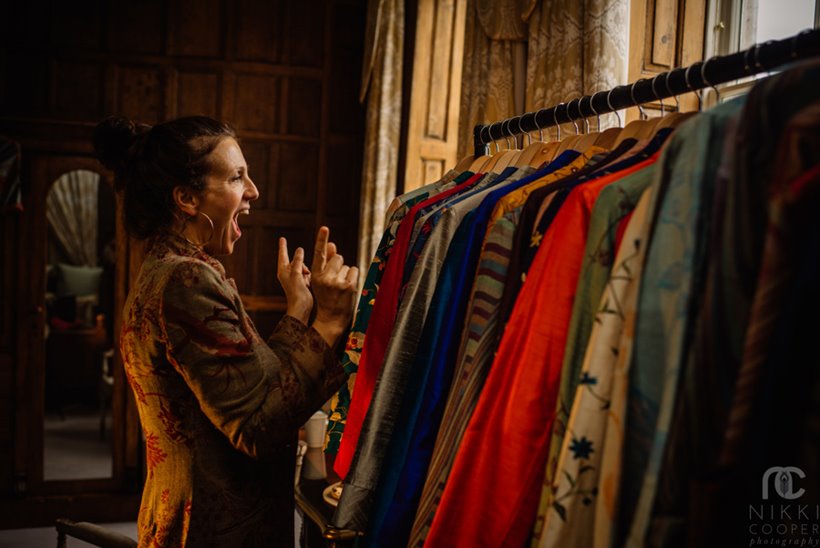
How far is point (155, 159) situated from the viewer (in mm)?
1365

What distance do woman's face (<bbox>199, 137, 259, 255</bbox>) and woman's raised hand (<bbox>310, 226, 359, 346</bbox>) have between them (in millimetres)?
199

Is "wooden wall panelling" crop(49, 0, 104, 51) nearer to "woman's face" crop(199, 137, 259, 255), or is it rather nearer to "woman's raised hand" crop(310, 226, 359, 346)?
"woman's face" crop(199, 137, 259, 255)

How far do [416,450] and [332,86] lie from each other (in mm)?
3535

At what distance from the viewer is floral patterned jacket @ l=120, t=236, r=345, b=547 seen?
121 cm

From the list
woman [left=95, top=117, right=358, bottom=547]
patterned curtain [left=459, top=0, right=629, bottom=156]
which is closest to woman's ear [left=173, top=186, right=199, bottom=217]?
woman [left=95, top=117, right=358, bottom=547]

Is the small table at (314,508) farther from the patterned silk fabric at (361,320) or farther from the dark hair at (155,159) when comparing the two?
the dark hair at (155,159)

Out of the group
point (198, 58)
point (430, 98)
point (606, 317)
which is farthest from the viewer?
point (198, 58)

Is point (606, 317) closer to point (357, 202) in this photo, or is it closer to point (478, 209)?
point (478, 209)

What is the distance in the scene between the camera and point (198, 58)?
412 centimetres

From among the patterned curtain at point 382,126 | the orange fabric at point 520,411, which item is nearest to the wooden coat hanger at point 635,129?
the orange fabric at point 520,411

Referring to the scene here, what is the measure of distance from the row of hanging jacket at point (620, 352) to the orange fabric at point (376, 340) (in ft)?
0.52

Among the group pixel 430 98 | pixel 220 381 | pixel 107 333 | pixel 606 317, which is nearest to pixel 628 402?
pixel 606 317

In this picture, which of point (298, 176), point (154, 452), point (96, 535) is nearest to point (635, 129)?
point (154, 452)

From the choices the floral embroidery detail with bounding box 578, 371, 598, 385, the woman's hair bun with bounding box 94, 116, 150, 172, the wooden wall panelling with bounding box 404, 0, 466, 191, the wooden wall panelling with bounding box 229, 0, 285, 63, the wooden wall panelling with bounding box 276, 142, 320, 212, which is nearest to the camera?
the floral embroidery detail with bounding box 578, 371, 598, 385
